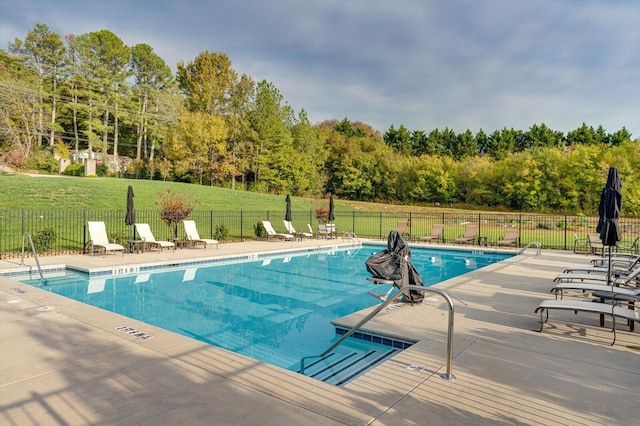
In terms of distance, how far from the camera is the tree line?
110 ft

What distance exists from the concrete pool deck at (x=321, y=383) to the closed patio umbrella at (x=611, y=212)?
1.71m

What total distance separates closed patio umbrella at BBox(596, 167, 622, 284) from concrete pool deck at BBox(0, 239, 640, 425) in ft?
5.60

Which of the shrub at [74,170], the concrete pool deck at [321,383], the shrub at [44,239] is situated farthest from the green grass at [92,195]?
the concrete pool deck at [321,383]

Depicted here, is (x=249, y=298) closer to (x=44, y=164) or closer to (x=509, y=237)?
(x=509, y=237)

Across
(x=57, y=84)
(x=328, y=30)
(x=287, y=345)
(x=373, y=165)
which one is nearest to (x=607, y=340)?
(x=287, y=345)

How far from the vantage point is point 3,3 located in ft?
106

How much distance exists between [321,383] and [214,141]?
111 ft

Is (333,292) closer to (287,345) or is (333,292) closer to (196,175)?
(287,345)

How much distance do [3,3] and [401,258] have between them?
41.8 m

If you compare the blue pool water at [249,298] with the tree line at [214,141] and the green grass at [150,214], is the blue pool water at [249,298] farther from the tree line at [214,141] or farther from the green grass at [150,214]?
the tree line at [214,141]

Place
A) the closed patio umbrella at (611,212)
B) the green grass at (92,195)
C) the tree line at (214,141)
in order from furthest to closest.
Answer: the tree line at (214,141)
the green grass at (92,195)
the closed patio umbrella at (611,212)

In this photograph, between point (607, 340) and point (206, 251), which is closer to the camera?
point (607, 340)

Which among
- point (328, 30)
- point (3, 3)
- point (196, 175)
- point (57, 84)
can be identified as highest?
point (3, 3)

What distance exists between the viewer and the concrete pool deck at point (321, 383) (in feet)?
8.98
